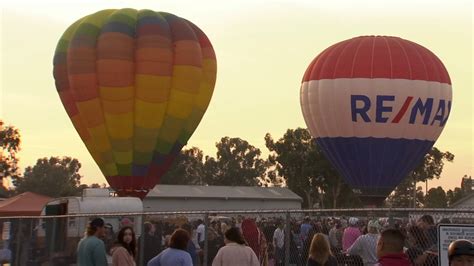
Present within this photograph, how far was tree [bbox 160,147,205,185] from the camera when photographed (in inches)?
3718

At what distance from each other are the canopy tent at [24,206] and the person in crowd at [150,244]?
52.0 ft

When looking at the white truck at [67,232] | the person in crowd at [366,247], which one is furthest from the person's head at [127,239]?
the person in crowd at [366,247]

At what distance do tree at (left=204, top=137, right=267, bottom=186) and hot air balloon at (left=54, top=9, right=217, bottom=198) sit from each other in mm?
70493

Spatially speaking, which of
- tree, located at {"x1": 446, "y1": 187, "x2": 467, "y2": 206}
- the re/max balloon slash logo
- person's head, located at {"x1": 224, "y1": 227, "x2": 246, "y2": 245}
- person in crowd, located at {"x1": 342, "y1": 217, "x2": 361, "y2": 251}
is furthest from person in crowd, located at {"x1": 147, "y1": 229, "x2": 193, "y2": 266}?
tree, located at {"x1": 446, "y1": 187, "x2": 467, "y2": 206}

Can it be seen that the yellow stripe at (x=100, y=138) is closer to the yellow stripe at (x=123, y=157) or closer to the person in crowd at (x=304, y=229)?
the yellow stripe at (x=123, y=157)

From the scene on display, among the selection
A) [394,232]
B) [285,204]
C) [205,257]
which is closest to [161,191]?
[285,204]

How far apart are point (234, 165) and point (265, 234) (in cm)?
8786

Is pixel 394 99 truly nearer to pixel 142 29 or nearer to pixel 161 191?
pixel 142 29

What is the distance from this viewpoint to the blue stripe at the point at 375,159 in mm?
29594

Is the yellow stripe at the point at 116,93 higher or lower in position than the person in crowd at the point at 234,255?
higher

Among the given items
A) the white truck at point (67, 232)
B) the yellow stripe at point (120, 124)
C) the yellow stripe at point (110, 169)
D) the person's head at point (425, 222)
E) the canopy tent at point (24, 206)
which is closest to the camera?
the person's head at point (425, 222)

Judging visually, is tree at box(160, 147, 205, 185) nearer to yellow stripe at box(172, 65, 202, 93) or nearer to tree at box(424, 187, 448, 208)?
tree at box(424, 187, 448, 208)

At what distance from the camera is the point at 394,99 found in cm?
2938

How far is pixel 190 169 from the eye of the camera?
101 meters
